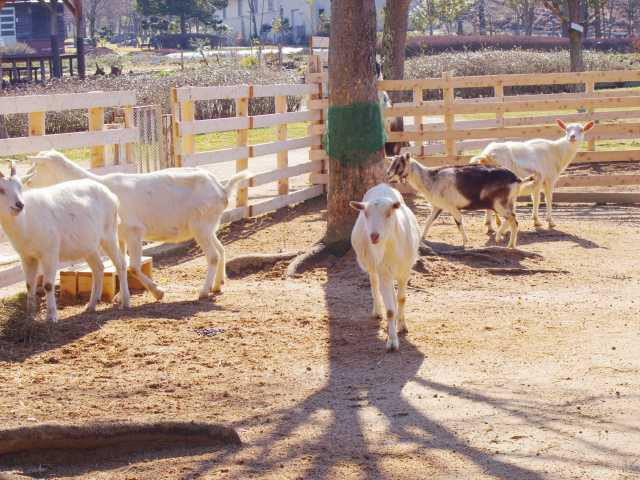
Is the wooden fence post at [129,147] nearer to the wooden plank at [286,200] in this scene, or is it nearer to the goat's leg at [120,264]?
the goat's leg at [120,264]

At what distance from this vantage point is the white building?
270ft

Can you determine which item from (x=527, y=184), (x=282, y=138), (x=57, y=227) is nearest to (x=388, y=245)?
(x=57, y=227)

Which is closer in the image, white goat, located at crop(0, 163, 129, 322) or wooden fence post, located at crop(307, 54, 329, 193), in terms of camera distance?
white goat, located at crop(0, 163, 129, 322)

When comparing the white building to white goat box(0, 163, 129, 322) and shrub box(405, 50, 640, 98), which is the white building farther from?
white goat box(0, 163, 129, 322)

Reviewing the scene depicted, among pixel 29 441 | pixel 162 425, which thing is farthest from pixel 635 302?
pixel 29 441

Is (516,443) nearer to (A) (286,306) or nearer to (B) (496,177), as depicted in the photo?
(A) (286,306)

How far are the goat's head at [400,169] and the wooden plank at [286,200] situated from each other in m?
2.61

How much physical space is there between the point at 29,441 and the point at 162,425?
0.63m

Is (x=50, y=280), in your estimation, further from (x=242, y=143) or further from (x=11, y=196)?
(x=242, y=143)

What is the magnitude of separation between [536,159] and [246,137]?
3710 millimetres

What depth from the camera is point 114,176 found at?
9.17 meters

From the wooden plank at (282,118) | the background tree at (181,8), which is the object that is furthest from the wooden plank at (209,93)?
the background tree at (181,8)

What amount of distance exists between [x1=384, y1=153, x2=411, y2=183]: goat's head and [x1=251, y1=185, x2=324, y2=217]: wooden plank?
8.55ft

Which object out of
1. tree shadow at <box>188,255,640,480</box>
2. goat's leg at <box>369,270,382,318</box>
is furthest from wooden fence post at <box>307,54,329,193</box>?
tree shadow at <box>188,255,640,480</box>
